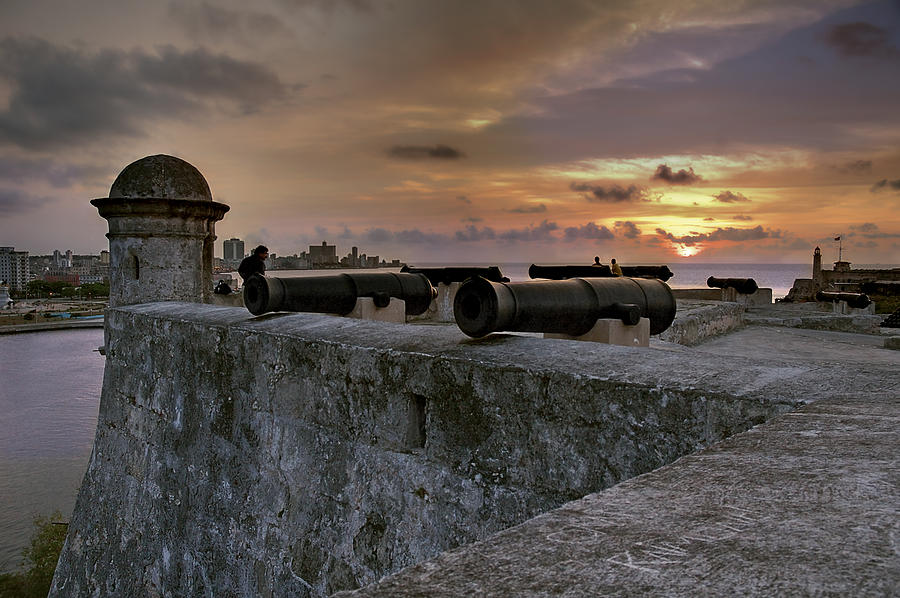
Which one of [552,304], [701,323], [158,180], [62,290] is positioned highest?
[158,180]

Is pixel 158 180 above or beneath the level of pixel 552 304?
above

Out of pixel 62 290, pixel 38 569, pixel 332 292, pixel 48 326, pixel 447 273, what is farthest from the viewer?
pixel 62 290

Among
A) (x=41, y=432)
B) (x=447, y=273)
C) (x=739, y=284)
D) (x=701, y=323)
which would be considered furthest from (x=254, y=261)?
(x=41, y=432)

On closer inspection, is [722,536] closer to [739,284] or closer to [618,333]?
[618,333]

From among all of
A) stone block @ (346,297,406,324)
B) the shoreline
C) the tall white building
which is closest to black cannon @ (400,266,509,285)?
stone block @ (346,297,406,324)

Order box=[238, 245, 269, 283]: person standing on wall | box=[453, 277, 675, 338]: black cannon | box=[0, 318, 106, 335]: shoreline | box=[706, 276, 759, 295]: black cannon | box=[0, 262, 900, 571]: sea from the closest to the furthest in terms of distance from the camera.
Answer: box=[453, 277, 675, 338]: black cannon < box=[238, 245, 269, 283]: person standing on wall < box=[706, 276, 759, 295]: black cannon < box=[0, 262, 900, 571]: sea < box=[0, 318, 106, 335]: shoreline

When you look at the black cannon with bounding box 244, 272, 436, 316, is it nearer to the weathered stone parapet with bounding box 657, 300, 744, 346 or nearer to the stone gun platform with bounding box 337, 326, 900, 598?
the weathered stone parapet with bounding box 657, 300, 744, 346

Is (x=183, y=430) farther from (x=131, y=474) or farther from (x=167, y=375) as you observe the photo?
(x=131, y=474)

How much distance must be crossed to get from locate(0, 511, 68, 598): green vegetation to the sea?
4.95ft

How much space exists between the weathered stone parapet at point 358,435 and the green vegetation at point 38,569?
406 inches

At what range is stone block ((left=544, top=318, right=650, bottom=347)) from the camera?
3.82m

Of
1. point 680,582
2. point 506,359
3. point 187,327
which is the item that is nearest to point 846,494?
point 680,582

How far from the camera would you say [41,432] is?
99.6 feet

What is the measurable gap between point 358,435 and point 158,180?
567 cm
